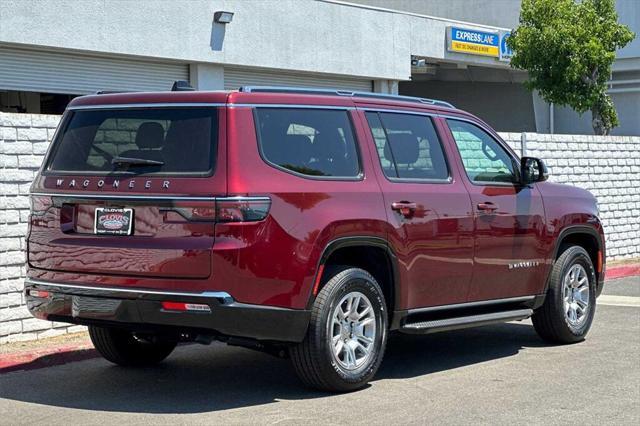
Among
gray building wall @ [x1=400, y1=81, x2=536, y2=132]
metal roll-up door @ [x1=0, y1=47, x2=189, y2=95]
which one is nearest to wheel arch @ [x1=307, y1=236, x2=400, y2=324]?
metal roll-up door @ [x1=0, y1=47, x2=189, y2=95]

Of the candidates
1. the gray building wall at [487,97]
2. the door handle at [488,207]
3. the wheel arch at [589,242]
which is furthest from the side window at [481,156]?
the gray building wall at [487,97]

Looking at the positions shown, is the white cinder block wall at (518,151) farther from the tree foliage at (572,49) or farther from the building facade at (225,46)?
the building facade at (225,46)

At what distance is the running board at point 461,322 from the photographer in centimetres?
820

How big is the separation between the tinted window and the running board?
4.26 feet

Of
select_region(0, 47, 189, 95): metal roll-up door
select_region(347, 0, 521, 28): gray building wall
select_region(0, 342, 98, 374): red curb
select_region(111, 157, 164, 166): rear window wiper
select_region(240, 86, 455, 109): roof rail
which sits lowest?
select_region(0, 342, 98, 374): red curb

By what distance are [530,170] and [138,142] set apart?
3669mm

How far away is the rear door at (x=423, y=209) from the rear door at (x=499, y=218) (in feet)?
0.64

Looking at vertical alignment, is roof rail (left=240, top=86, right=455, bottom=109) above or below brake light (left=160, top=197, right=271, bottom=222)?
above

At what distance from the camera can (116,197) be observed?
23.5 ft

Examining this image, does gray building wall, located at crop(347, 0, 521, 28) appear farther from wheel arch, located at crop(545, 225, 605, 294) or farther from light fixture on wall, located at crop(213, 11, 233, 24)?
wheel arch, located at crop(545, 225, 605, 294)

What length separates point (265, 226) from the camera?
22.9 feet

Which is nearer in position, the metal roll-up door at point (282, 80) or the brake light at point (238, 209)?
the brake light at point (238, 209)

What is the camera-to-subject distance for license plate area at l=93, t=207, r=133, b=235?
23.4 feet

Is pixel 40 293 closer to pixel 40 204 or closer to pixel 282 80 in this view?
pixel 40 204
